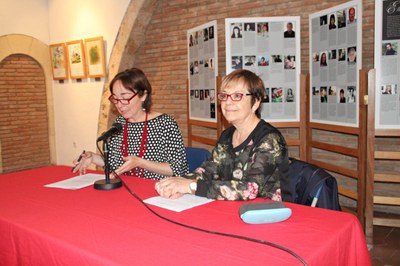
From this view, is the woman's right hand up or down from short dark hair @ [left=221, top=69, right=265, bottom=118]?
→ down

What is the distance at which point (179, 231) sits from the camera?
139 cm

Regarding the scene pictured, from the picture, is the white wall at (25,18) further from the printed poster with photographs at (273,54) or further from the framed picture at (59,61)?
the printed poster with photographs at (273,54)

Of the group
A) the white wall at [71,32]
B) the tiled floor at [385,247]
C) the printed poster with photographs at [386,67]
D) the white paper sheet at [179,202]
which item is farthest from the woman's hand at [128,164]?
the white wall at [71,32]

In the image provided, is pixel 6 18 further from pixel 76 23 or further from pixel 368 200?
pixel 368 200

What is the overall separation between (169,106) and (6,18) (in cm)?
329

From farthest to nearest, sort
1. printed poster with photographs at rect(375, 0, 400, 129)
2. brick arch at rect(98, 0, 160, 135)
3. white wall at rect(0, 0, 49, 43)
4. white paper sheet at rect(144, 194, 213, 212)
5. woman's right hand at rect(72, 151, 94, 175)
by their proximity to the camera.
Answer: white wall at rect(0, 0, 49, 43)
brick arch at rect(98, 0, 160, 135)
printed poster with photographs at rect(375, 0, 400, 129)
woman's right hand at rect(72, 151, 94, 175)
white paper sheet at rect(144, 194, 213, 212)

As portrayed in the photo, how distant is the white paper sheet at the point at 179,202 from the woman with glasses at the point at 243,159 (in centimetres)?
3

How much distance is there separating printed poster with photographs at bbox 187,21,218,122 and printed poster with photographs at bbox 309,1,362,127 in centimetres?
107

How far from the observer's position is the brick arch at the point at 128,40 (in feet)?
19.9

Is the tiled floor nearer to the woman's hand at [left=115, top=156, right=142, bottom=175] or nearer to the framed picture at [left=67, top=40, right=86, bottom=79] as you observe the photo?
the woman's hand at [left=115, top=156, right=142, bottom=175]

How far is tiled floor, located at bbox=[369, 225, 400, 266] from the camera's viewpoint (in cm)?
309

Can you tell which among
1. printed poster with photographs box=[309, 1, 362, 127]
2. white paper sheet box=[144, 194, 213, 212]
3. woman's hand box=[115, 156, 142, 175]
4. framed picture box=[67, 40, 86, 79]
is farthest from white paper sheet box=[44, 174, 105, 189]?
framed picture box=[67, 40, 86, 79]

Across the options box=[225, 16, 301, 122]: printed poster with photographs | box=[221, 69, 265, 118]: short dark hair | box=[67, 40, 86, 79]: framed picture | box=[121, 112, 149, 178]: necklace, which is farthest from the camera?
box=[67, 40, 86, 79]: framed picture

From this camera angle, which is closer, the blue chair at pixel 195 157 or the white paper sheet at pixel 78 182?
the white paper sheet at pixel 78 182
